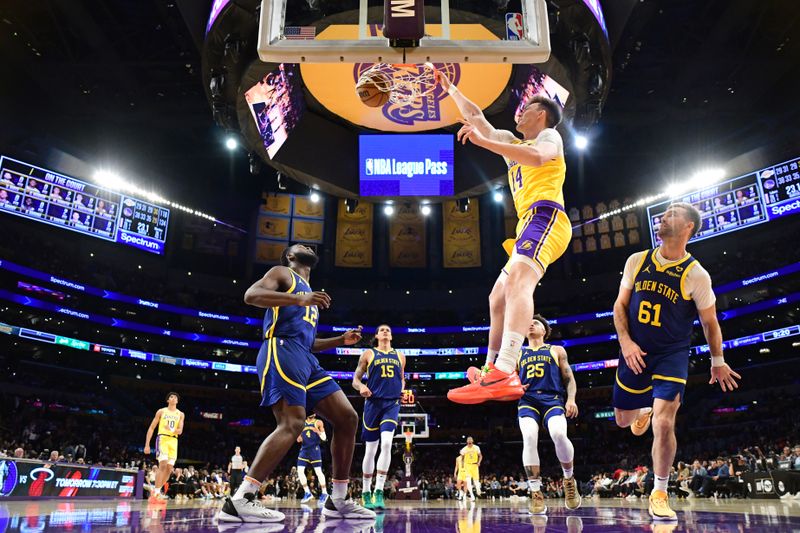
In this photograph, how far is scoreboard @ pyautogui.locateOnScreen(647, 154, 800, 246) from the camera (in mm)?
27719

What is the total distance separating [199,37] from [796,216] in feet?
95.7

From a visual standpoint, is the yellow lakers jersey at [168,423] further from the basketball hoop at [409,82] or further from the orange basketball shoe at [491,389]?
the orange basketball shoe at [491,389]

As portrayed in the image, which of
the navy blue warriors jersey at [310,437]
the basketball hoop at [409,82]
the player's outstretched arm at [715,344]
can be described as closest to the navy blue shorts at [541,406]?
the player's outstretched arm at [715,344]

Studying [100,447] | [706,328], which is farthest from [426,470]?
[706,328]

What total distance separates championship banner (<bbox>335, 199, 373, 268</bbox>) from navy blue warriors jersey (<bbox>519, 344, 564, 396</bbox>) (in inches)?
1122

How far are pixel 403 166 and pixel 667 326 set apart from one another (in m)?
A: 12.1

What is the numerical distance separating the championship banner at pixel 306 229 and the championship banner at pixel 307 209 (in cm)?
32

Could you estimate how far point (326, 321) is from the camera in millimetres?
38594

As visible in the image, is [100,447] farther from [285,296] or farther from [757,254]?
[757,254]

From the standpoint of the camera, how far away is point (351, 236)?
3597 centimetres

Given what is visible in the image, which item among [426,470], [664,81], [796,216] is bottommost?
[426,470]

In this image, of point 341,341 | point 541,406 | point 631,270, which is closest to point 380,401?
point 541,406

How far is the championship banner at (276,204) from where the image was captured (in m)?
35.5

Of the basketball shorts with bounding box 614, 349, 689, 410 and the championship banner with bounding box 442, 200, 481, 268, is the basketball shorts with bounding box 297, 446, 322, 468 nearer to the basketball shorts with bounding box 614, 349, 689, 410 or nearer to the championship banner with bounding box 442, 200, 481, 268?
the basketball shorts with bounding box 614, 349, 689, 410
